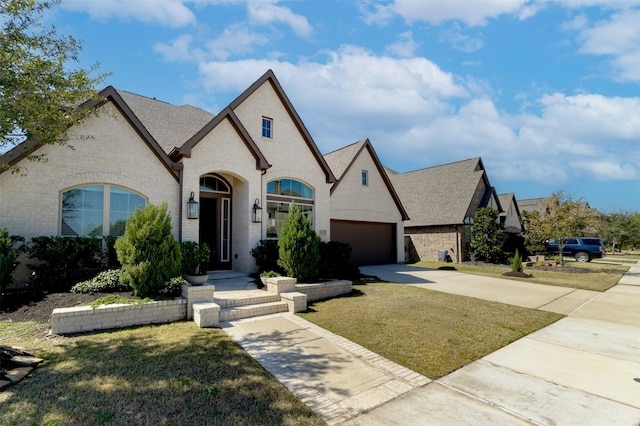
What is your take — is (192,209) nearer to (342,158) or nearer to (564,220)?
(342,158)

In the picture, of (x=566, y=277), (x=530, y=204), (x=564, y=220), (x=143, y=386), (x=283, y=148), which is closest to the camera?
(x=143, y=386)

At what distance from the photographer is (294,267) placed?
9.58 meters

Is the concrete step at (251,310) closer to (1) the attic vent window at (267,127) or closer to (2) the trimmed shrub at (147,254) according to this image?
(2) the trimmed shrub at (147,254)

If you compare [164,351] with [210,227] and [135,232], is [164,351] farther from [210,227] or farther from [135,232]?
[210,227]

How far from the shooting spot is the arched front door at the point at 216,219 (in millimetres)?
12227

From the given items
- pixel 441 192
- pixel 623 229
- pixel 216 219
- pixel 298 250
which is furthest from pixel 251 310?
pixel 623 229

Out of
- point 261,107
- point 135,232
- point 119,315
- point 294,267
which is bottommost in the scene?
point 119,315

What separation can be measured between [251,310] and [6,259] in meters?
5.61

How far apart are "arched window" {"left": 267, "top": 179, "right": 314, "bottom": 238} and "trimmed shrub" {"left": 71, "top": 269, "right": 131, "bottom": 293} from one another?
5856 millimetres

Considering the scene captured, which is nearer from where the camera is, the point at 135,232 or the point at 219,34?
the point at 135,232

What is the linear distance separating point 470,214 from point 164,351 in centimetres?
2277

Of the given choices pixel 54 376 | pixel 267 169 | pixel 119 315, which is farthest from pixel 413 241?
pixel 54 376

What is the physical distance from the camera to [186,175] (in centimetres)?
1051

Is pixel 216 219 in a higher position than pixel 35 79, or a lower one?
lower
